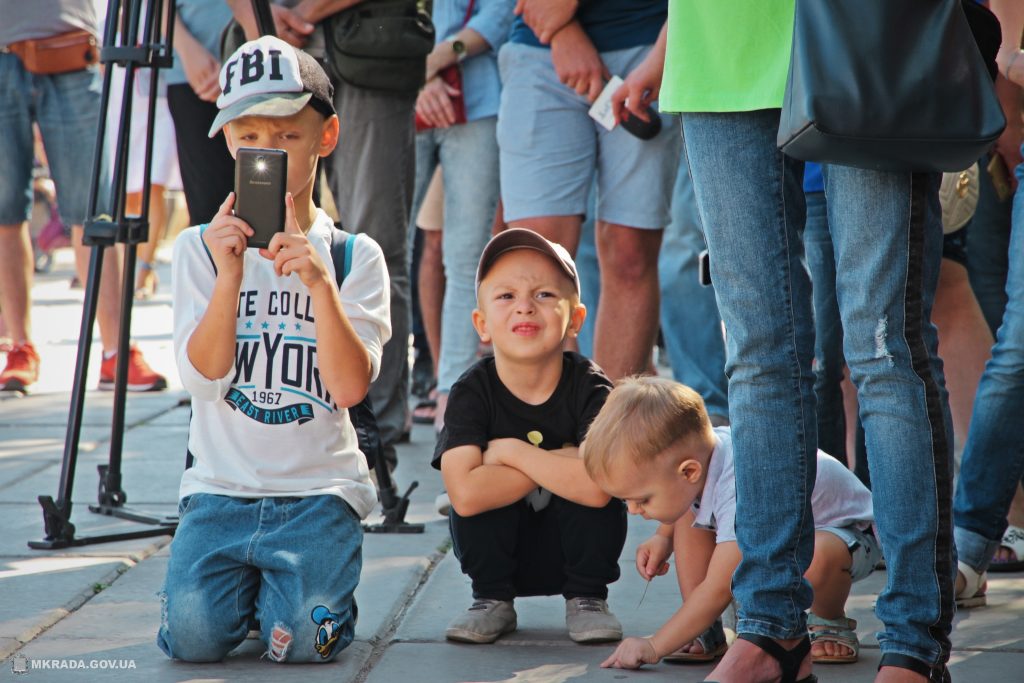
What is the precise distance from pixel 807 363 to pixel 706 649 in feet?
2.26

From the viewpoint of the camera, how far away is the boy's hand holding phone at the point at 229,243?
2773 millimetres

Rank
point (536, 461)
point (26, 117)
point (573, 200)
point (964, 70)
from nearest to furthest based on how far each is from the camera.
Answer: point (964, 70) → point (536, 461) → point (573, 200) → point (26, 117)

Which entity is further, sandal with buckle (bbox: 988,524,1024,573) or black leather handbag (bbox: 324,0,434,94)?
black leather handbag (bbox: 324,0,434,94)

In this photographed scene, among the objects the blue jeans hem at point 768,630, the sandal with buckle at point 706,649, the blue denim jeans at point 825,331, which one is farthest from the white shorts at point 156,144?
the blue jeans hem at point 768,630

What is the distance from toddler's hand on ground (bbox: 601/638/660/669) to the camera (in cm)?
264

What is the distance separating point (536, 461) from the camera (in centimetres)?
288

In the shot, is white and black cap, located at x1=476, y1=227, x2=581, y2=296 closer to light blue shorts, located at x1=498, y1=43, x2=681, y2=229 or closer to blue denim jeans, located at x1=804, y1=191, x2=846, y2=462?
blue denim jeans, located at x1=804, y1=191, x2=846, y2=462

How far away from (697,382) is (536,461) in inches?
64.0

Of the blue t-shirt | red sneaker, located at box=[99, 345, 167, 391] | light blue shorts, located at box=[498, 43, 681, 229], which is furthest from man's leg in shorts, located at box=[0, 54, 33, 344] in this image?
the blue t-shirt

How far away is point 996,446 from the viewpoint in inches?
120

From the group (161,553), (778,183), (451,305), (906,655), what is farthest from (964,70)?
(451,305)

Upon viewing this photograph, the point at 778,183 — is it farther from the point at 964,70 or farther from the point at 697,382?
the point at 697,382

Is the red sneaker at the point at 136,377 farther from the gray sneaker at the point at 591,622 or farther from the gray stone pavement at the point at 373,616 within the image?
the gray sneaker at the point at 591,622

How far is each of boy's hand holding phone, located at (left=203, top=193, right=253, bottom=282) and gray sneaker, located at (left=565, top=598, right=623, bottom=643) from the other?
1.02 m
